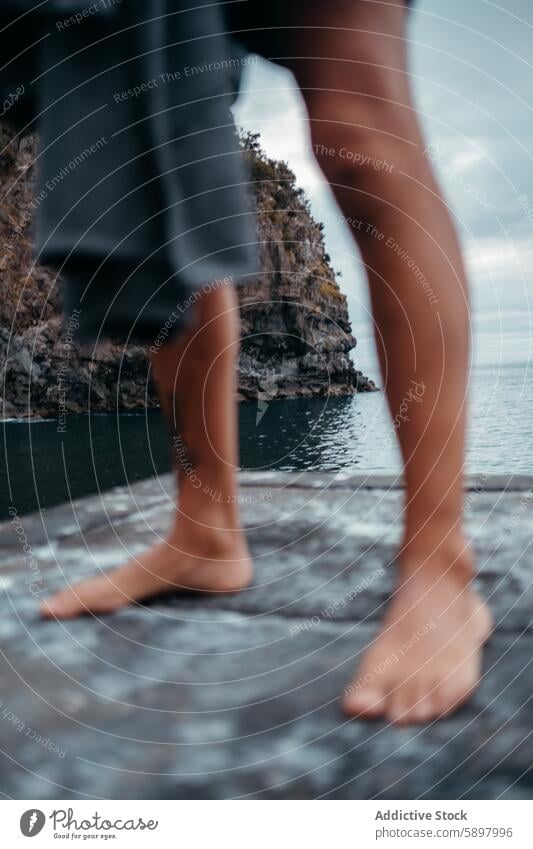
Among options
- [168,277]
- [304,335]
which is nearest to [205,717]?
[168,277]

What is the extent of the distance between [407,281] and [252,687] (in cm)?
26

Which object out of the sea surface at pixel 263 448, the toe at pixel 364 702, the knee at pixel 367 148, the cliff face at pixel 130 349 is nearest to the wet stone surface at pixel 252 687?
the toe at pixel 364 702

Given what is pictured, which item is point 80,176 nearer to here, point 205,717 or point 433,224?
point 433,224

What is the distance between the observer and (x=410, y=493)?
1.45 feet

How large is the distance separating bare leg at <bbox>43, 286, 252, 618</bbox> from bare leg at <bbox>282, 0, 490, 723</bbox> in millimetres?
165

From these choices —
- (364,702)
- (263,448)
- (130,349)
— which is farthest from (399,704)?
(130,349)

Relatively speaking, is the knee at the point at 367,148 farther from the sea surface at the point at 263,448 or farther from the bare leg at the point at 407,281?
the sea surface at the point at 263,448

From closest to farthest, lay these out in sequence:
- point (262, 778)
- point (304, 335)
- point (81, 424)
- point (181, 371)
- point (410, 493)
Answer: point (262, 778) < point (410, 493) < point (181, 371) < point (304, 335) < point (81, 424)

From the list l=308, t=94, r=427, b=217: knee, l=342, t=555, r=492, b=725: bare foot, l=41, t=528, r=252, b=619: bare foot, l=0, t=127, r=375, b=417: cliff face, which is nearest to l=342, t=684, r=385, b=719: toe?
l=342, t=555, r=492, b=725: bare foot

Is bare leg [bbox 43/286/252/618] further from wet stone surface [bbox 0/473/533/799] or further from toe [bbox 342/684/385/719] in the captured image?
toe [bbox 342/684/385/719]

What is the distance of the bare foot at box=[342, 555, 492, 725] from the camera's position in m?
0.38

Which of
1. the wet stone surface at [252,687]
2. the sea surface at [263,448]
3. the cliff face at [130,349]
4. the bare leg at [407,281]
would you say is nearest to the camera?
the wet stone surface at [252,687]

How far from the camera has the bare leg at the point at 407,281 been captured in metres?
0.44

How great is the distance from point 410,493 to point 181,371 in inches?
9.1
